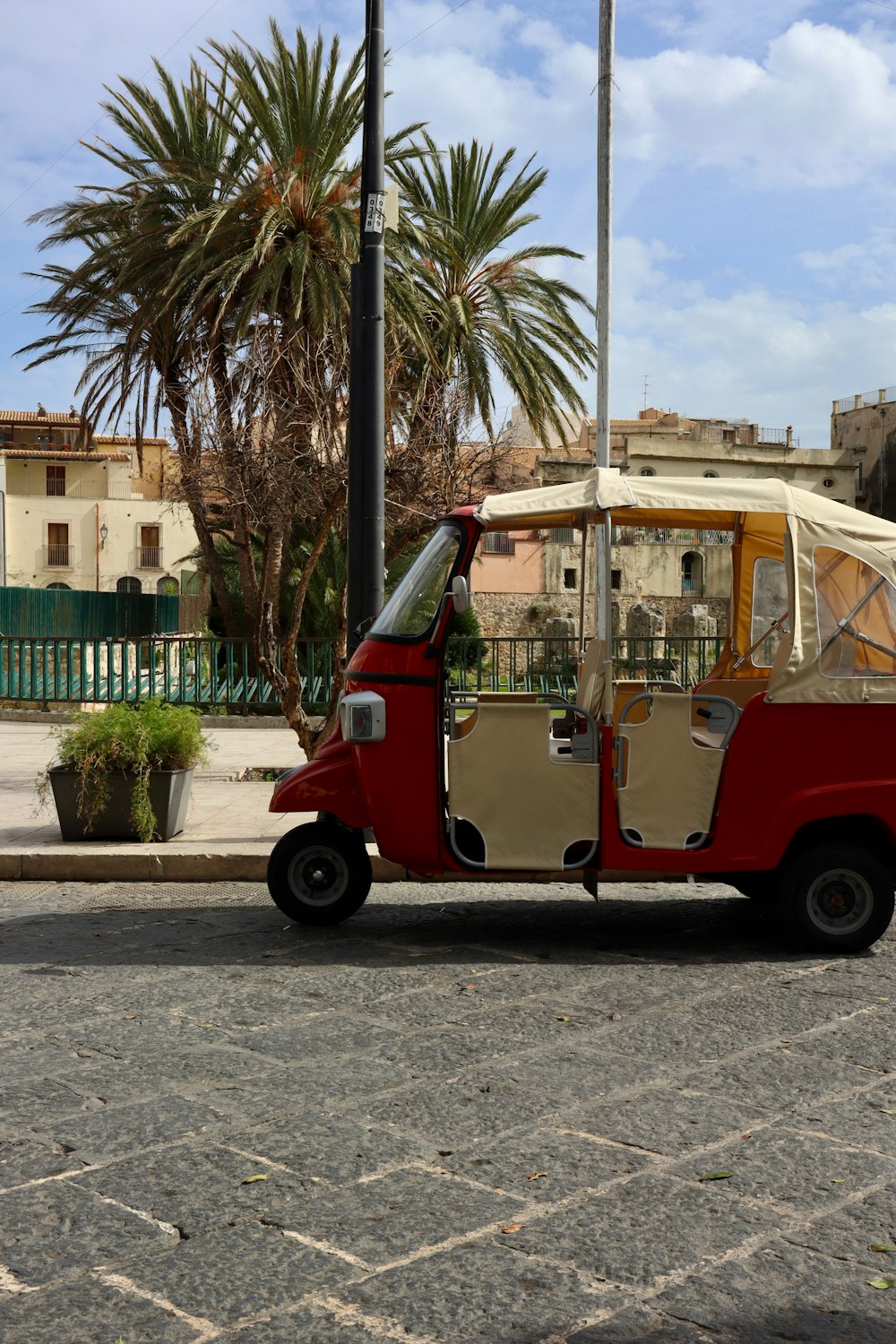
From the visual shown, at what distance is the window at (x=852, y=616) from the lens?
21.6 feet

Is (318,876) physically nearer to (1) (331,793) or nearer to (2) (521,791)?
(1) (331,793)

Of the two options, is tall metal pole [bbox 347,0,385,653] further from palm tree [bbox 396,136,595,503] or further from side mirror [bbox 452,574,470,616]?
palm tree [bbox 396,136,595,503]

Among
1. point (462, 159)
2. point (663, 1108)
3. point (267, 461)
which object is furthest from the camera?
point (462, 159)

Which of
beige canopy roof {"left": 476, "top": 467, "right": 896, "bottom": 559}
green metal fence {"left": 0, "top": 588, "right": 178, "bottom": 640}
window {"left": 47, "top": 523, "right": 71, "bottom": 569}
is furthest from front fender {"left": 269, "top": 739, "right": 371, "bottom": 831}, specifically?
window {"left": 47, "top": 523, "right": 71, "bottom": 569}

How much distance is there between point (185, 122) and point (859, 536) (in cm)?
1774

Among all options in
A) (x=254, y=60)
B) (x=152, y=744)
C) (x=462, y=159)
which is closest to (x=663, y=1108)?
(x=152, y=744)

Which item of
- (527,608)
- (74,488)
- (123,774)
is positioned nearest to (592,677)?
(123,774)

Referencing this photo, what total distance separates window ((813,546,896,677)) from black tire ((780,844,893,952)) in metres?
0.89

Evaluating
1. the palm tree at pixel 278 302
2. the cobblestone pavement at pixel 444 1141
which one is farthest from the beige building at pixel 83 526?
the cobblestone pavement at pixel 444 1141

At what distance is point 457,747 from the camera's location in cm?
660

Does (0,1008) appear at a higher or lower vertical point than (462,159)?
lower

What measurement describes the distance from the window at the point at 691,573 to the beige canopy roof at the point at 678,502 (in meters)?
53.9

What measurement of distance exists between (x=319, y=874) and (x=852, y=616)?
2976mm

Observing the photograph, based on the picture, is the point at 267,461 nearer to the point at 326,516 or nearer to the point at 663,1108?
the point at 326,516
